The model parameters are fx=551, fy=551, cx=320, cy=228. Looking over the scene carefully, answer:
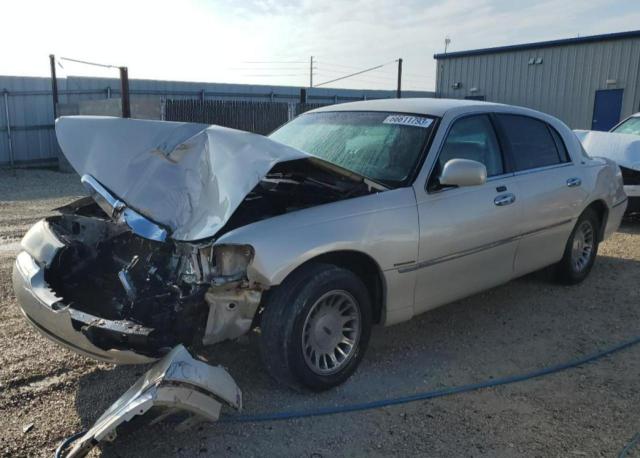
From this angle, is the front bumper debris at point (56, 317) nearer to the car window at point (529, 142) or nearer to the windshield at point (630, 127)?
the car window at point (529, 142)

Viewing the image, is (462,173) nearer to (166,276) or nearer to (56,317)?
(166,276)

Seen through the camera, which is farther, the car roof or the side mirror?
the car roof

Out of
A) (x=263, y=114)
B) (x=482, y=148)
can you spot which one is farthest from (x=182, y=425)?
(x=263, y=114)

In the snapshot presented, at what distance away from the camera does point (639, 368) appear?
386cm

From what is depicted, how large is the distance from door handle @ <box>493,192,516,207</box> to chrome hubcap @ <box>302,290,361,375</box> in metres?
1.53

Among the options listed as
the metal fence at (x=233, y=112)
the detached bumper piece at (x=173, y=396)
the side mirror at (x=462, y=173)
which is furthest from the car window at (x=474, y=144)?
the metal fence at (x=233, y=112)

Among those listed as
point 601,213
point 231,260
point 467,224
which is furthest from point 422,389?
point 601,213

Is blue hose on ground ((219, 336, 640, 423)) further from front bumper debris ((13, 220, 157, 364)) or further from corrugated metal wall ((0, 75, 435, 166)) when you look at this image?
corrugated metal wall ((0, 75, 435, 166))

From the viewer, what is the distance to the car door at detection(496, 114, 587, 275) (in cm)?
457

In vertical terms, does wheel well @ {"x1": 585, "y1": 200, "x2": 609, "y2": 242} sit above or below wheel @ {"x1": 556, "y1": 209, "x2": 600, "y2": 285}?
above

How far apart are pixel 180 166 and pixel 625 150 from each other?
7548 millimetres

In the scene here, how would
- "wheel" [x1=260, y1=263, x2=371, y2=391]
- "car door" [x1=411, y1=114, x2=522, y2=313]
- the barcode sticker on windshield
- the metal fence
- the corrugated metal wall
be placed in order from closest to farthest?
"wheel" [x1=260, y1=263, x2=371, y2=391]
"car door" [x1=411, y1=114, x2=522, y2=313]
the barcode sticker on windshield
the metal fence
the corrugated metal wall

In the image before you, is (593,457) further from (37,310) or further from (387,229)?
(37,310)

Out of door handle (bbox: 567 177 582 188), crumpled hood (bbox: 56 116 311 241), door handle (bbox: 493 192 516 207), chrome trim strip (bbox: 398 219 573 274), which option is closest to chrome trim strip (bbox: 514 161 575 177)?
door handle (bbox: 567 177 582 188)
